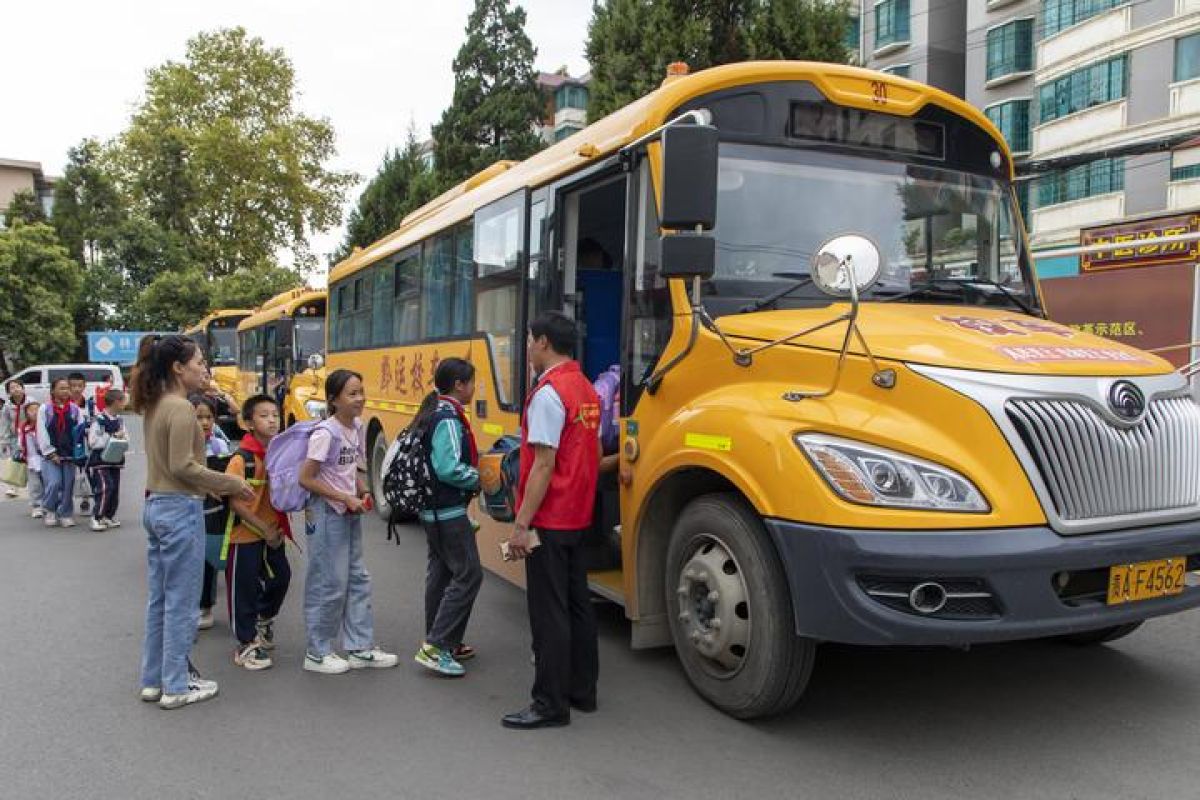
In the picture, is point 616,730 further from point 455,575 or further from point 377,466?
point 377,466

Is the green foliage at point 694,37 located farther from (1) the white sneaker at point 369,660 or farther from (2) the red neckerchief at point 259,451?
(1) the white sneaker at point 369,660

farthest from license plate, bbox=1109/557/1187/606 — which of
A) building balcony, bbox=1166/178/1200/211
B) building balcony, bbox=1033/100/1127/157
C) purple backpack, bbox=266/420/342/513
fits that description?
building balcony, bbox=1033/100/1127/157

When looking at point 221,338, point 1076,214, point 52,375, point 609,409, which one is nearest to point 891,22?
Answer: point 1076,214

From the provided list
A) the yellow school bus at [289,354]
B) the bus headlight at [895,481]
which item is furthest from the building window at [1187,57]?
the bus headlight at [895,481]

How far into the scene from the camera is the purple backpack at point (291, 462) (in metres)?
4.91

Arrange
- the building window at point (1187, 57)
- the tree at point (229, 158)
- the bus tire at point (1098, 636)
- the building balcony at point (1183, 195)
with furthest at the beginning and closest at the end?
the tree at point (229, 158), the building window at point (1187, 57), the building balcony at point (1183, 195), the bus tire at point (1098, 636)

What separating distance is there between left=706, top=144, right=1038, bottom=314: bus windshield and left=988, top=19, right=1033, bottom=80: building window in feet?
85.1

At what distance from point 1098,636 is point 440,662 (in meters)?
3.48

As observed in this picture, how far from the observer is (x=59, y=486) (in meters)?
10.2

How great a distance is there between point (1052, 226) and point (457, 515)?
2543 cm

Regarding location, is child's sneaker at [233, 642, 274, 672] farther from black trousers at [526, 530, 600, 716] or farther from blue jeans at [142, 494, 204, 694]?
black trousers at [526, 530, 600, 716]

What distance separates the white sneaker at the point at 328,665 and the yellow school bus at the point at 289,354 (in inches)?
293

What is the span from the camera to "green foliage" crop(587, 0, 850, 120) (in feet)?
46.0

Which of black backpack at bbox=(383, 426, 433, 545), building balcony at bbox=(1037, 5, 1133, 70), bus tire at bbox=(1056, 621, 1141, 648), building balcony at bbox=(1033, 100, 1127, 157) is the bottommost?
bus tire at bbox=(1056, 621, 1141, 648)
